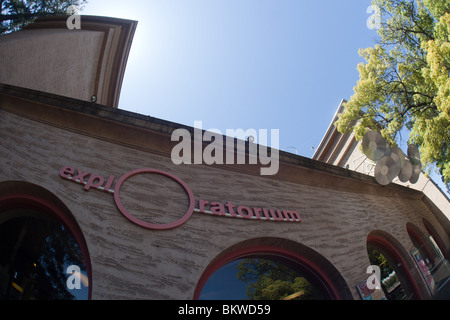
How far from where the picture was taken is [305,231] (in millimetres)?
7434

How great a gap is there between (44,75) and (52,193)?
684cm

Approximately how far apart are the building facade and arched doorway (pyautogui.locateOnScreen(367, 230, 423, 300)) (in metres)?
1.49

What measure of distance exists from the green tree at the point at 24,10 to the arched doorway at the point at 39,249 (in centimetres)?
1159

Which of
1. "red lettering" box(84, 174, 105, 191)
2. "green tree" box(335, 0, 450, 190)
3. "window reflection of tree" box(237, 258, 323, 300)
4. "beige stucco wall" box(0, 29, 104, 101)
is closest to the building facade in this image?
"red lettering" box(84, 174, 105, 191)

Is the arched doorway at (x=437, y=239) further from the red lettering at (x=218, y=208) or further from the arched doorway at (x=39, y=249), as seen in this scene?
the arched doorway at (x=39, y=249)

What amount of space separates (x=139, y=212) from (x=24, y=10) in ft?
45.1

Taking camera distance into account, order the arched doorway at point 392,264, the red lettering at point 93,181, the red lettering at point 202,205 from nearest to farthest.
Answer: the red lettering at point 93,181, the red lettering at point 202,205, the arched doorway at point 392,264

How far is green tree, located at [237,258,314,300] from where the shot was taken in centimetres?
679

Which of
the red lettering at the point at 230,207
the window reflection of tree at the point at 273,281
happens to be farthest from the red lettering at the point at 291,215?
the red lettering at the point at 230,207

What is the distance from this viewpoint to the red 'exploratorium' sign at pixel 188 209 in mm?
5895

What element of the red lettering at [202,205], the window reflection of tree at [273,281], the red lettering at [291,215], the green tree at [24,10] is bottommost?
the window reflection of tree at [273,281]

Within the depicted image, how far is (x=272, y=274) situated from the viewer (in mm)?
7125

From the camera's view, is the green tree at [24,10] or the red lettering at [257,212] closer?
the red lettering at [257,212]

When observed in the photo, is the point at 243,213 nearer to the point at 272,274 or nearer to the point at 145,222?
the point at 272,274
